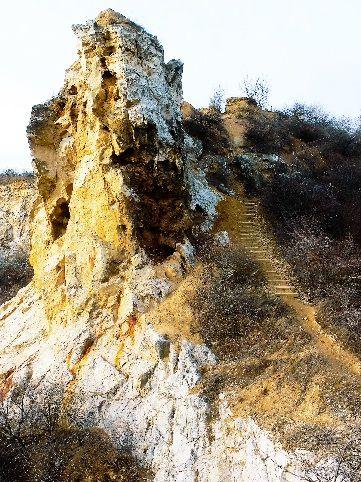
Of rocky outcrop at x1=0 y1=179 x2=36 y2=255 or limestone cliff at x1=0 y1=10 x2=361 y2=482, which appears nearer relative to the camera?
limestone cliff at x1=0 y1=10 x2=361 y2=482

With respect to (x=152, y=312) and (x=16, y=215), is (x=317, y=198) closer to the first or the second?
(x=152, y=312)

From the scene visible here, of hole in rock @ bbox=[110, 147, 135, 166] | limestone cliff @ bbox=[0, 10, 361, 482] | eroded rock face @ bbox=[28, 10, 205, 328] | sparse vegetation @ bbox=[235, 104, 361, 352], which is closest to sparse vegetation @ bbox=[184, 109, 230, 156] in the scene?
sparse vegetation @ bbox=[235, 104, 361, 352]

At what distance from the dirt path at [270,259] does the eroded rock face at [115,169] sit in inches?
86.1

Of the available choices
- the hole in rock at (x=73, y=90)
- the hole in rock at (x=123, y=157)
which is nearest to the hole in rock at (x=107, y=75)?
the hole in rock at (x=73, y=90)

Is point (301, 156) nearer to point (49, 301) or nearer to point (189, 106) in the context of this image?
point (189, 106)

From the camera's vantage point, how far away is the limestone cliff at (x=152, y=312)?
10.3 m

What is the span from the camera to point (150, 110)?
1501 centimetres

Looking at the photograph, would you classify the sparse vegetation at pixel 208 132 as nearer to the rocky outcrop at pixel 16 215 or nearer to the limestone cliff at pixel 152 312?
the limestone cliff at pixel 152 312

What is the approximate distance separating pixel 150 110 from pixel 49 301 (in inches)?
263

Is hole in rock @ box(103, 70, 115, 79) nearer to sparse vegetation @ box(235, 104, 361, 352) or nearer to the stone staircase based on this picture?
the stone staircase

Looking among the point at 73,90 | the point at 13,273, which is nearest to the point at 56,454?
the point at 73,90

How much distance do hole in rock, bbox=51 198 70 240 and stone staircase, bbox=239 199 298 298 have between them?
6.15 metres

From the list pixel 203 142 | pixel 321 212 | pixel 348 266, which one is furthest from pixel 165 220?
pixel 203 142

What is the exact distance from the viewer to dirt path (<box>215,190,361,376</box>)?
12188 millimetres
